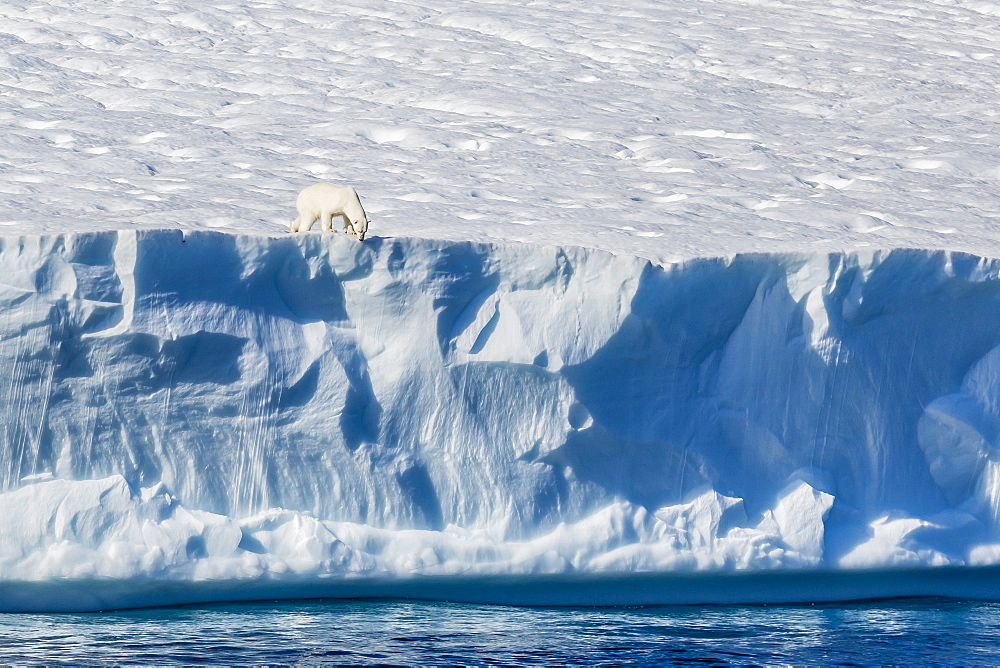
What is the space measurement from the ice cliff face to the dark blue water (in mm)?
212

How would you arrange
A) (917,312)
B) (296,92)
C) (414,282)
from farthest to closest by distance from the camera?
(296,92), (917,312), (414,282)

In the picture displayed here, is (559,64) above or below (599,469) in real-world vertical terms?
above

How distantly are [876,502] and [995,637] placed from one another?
37.5 inches

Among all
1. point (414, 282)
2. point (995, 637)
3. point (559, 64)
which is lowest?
point (995, 637)

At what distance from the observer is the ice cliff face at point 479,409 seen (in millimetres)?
5105

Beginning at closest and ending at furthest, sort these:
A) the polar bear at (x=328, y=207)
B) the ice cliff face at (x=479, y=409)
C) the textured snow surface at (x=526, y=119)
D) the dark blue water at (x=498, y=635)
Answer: the dark blue water at (x=498, y=635) < the ice cliff face at (x=479, y=409) < the polar bear at (x=328, y=207) < the textured snow surface at (x=526, y=119)

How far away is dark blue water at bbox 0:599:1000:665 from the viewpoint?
439 cm

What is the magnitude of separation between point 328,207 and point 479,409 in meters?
1.18

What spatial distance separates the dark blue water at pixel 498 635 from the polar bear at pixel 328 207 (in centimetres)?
174

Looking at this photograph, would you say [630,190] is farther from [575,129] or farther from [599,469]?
[599,469]

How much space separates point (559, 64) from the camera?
9906 mm

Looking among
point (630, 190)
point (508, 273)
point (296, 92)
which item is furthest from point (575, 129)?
point (508, 273)

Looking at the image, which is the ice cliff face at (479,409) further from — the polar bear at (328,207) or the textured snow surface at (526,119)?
the textured snow surface at (526,119)

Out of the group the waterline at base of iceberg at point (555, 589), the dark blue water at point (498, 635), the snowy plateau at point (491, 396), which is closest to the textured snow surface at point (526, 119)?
the snowy plateau at point (491, 396)
